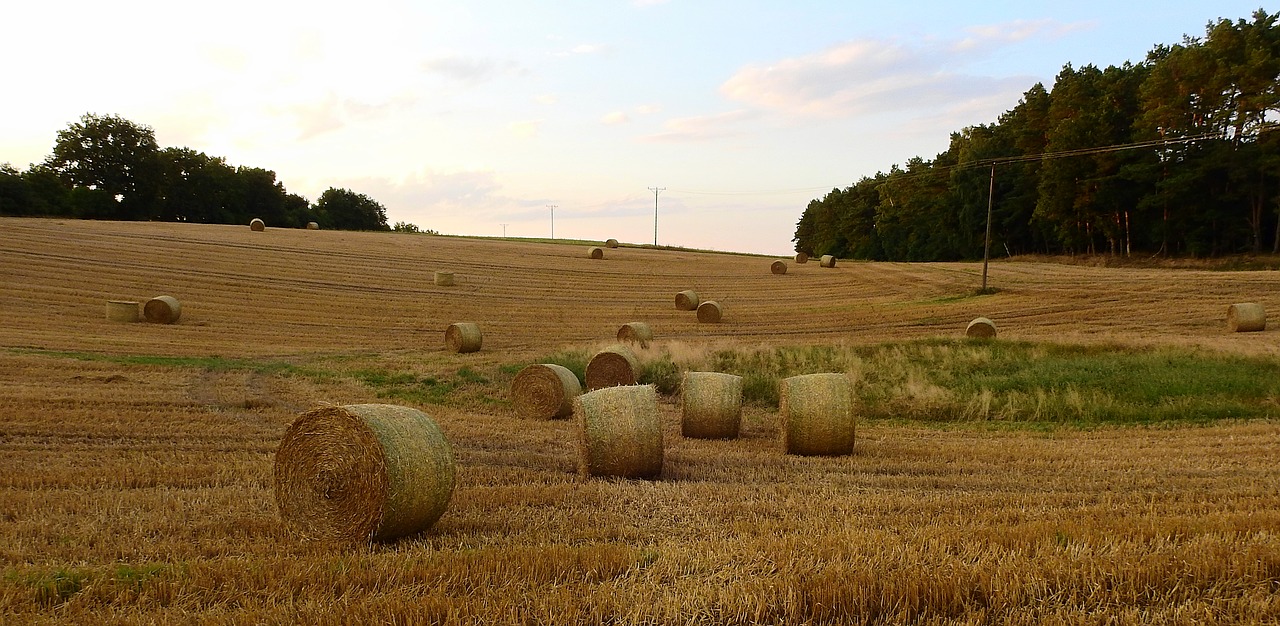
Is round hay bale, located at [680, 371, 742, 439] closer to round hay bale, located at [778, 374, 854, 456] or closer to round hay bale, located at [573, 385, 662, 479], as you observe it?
round hay bale, located at [778, 374, 854, 456]

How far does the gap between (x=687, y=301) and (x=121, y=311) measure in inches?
715

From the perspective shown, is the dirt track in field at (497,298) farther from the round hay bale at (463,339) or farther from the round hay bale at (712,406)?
the round hay bale at (712,406)

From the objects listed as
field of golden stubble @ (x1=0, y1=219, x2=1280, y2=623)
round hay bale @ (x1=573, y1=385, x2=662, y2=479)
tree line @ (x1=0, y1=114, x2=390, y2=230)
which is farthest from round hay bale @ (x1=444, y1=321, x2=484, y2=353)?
tree line @ (x1=0, y1=114, x2=390, y2=230)

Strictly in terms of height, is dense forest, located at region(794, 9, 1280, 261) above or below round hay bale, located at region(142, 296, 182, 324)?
above

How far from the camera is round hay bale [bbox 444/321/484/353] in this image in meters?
22.9

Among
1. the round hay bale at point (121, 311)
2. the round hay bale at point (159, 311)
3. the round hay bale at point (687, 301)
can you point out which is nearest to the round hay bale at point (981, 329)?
the round hay bale at point (687, 301)

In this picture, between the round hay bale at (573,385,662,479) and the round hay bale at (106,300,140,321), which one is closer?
the round hay bale at (573,385,662,479)

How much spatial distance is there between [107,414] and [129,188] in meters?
63.7

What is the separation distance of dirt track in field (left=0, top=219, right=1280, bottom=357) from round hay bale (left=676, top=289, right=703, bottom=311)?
1.35 feet

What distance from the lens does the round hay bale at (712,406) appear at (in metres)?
11.6

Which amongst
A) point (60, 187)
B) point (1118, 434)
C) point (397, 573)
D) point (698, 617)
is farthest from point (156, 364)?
point (60, 187)

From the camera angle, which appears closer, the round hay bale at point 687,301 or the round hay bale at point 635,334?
the round hay bale at point 635,334

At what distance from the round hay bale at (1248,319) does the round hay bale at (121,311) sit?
31105 mm

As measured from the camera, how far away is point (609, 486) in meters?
7.93
